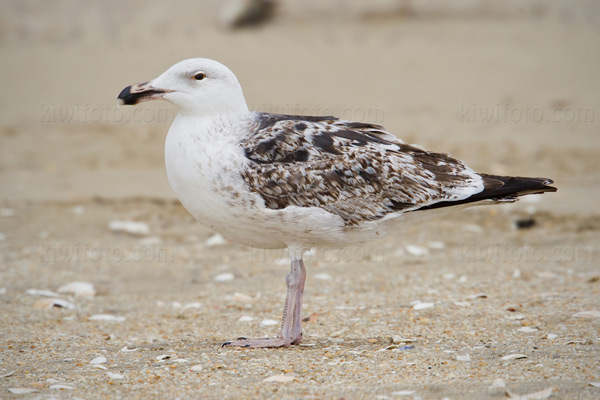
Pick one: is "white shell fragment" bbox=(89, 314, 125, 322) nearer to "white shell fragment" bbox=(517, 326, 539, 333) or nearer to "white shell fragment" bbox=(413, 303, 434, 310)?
"white shell fragment" bbox=(413, 303, 434, 310)

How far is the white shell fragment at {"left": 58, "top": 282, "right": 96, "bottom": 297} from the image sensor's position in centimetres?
764

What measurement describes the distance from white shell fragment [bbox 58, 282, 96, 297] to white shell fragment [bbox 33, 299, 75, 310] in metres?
0.33

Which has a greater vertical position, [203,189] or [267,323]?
A: [203,189]

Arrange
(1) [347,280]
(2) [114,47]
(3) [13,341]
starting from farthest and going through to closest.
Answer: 1. (2) [114,47]
2. (1) [347,280]
3. (3) [13,341]

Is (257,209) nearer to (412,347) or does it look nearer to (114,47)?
(412,347)

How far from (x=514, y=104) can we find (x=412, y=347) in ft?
28.2

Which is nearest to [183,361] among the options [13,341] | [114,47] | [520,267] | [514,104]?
[13,341]

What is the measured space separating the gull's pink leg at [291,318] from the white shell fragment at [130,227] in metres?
3.84

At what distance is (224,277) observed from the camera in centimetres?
805

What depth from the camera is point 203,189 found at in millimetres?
5609

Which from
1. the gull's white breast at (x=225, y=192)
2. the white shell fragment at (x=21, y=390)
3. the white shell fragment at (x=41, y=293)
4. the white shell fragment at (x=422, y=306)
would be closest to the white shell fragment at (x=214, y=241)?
the white shell fragment at (x=41, y=293)

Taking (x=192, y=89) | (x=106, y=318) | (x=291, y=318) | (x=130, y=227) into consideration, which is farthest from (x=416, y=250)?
(x=192, y=89)

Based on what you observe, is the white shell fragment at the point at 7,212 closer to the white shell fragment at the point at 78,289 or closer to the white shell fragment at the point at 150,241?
the white shell fragment at the point at 150,241

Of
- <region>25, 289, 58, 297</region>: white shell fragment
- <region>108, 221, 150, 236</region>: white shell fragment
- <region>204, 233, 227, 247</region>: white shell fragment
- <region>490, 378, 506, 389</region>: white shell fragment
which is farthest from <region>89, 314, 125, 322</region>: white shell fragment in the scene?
<region>490, 378, 506, 389</region>: white shell fragment
